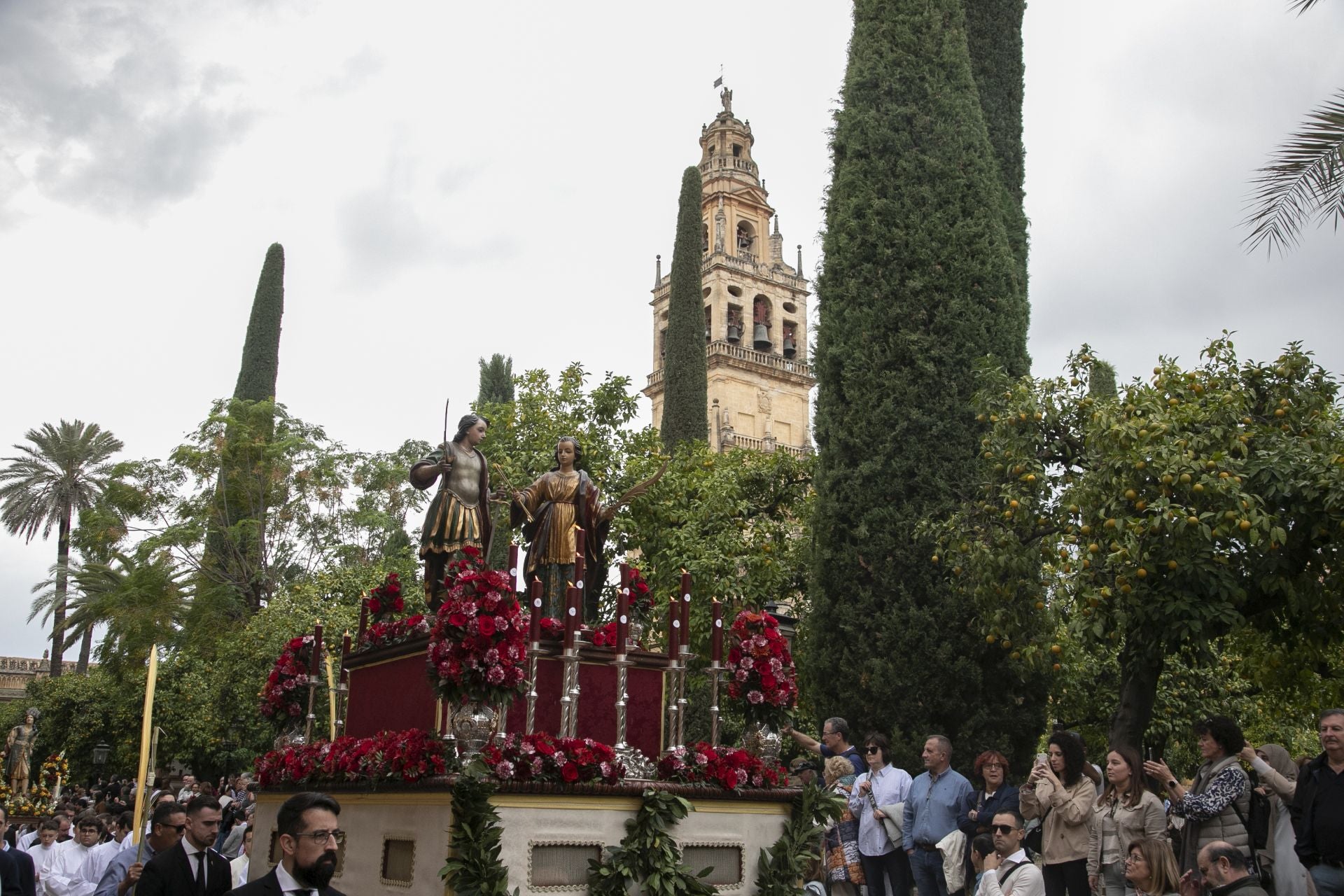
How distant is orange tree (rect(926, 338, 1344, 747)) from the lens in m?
11.5

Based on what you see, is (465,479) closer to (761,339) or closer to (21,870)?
(21,870)

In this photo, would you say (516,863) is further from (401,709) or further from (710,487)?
(710,487)

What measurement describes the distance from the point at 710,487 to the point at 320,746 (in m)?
11.4

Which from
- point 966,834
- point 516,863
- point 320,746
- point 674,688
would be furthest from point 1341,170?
point 320,746

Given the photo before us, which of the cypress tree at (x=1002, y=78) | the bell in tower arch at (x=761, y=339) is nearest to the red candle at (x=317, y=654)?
the cypress tree at (x=1002, y=78)

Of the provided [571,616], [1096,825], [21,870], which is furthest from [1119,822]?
[21,870]

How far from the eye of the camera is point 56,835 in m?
11.2

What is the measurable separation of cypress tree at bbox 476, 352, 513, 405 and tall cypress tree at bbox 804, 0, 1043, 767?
24903 millimetres

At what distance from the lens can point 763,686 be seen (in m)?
10.5

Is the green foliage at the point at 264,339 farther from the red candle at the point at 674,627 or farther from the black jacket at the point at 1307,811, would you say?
the black jacket at the point at 1307,811

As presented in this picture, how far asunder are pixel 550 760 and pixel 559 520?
10.6ft

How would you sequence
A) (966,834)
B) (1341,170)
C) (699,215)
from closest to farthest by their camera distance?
(966,834) < (1341,170) < (699,215)

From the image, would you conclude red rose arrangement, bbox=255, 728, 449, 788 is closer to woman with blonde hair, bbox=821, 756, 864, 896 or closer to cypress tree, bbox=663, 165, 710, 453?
woman with blonde hair, bbox=821, 756, 864, 896

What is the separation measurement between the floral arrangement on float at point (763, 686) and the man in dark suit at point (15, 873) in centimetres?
548
